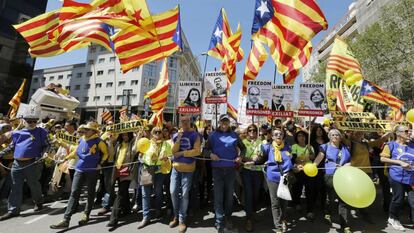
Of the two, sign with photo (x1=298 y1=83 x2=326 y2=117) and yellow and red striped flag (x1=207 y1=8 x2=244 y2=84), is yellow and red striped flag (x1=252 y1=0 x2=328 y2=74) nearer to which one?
sign with photo (x1=298 y1=83 x2=326 y2=117)

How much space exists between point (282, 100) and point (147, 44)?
3617 millimetres

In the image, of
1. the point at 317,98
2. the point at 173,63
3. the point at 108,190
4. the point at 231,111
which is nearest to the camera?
the point at 317,98

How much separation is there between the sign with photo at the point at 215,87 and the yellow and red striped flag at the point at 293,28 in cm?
138

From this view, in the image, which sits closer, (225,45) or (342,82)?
(342,82)

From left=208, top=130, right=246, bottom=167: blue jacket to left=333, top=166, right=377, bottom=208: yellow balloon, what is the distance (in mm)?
1812

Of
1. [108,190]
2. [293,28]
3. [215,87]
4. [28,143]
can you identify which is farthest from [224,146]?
[28,143]

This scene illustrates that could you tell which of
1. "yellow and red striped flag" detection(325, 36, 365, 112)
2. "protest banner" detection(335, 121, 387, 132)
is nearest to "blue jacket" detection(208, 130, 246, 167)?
"protest banner" detection(335, 121, 387, 132)

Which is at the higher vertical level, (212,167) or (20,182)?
(212,167)

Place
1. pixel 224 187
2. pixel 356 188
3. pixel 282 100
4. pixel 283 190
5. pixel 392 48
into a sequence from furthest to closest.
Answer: pixel 392 48
pixel 282 100
pixel 224 187
pixel 283 190
pixel 356 188

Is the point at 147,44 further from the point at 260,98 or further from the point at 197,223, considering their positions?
the point at 197,223

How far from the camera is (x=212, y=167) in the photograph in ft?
16.8

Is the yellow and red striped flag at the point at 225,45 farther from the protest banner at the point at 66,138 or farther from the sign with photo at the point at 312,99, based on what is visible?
the protest banner at the point at 66,138

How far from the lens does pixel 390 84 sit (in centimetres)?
2803

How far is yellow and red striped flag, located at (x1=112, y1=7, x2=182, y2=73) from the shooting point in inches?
263
